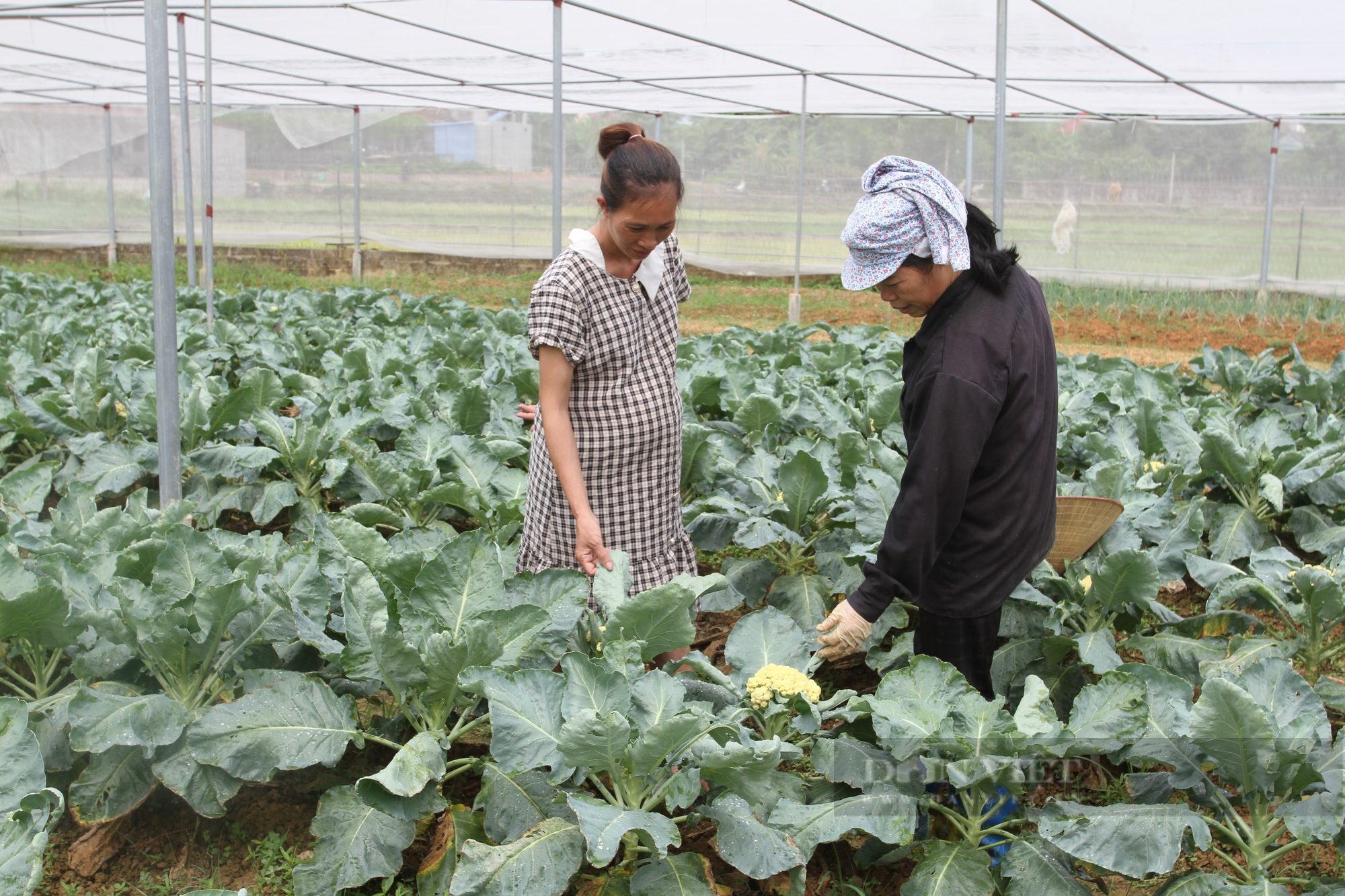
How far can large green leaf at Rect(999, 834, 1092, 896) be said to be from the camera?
196cm

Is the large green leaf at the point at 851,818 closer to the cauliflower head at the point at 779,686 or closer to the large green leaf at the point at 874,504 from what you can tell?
the cauliflower head at the point at 779,686

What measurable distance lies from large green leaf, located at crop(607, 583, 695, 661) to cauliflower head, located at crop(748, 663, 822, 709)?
0.17 m

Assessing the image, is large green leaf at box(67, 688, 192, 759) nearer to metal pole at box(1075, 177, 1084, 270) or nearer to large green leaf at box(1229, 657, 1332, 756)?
large green leaf at box(1229, 657, 1332, 756)

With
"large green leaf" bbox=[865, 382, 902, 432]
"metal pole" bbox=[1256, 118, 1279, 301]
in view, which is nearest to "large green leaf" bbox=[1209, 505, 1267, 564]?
"large green leaf" bbox=[865, 382, 902, 432]

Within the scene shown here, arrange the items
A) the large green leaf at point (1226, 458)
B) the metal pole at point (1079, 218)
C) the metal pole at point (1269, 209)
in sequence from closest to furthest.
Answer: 1. the large green leaf at point (1226, 458)
2. the metal pole at point (1269, 209)
3. the metal pole at point (1079, 218)

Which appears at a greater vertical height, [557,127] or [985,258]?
[557,127]

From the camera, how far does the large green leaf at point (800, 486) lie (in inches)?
125

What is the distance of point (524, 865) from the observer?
1.88 metres

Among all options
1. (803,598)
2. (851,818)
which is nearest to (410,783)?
(851,818)

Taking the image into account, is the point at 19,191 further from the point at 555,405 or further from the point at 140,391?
the point at 555,405

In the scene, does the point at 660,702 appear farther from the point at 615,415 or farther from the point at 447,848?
the point at 615,415

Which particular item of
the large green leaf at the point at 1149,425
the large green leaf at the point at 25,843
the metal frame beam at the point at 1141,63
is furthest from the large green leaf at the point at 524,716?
the metal frame beam at the point at 1141,63

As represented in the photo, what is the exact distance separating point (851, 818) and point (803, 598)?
1.06 metres

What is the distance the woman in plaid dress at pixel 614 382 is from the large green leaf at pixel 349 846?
669 millimetres
